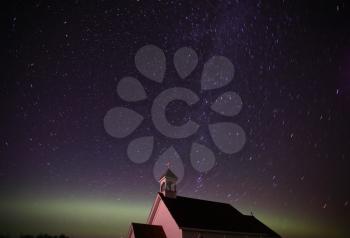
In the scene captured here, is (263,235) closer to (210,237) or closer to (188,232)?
(210,237)

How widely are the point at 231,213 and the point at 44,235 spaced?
68354mm

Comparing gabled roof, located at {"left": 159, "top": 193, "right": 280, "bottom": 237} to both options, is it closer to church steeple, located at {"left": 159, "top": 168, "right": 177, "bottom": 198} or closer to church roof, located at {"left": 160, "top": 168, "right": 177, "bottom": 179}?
church steeple, located at {"left": 159, "top": 168, "right": 177, "bottom": 198}

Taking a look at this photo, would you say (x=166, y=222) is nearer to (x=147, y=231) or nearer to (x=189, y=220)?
(x=147, y=231)

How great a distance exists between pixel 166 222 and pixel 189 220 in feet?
8.00

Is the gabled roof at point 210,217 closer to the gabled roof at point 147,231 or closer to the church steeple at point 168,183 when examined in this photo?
the church steeple at point 168,183

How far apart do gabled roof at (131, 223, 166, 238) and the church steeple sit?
4519 mm

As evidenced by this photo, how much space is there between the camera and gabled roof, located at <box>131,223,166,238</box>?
25.8 m

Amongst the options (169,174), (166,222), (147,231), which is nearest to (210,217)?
(166,222)

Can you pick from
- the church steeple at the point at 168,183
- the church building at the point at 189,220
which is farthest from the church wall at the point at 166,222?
the church steeple at the point at 168,183

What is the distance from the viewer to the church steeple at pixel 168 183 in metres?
31.3

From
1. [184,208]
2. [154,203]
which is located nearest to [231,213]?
[184,208]

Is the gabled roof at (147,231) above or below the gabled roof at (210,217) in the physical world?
below

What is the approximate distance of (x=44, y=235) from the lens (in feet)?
263

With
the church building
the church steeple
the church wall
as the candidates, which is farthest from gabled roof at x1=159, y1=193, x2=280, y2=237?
the church steeple
